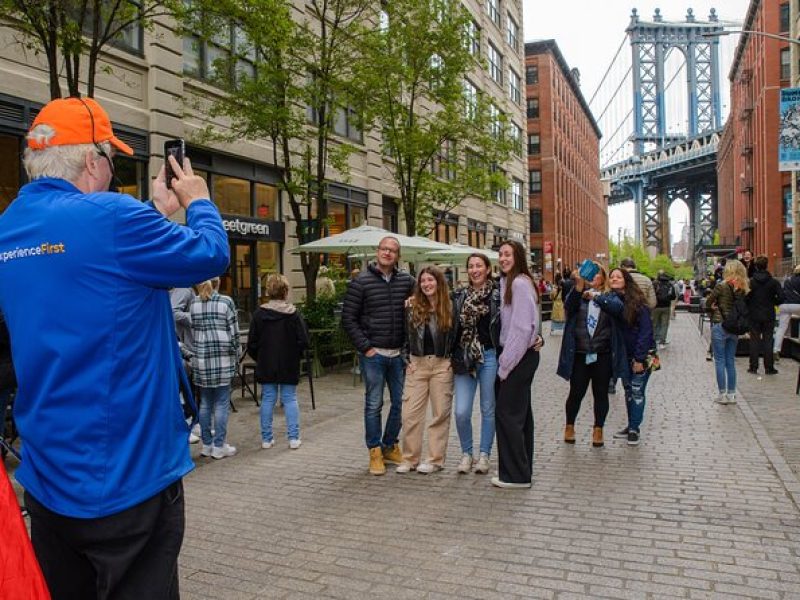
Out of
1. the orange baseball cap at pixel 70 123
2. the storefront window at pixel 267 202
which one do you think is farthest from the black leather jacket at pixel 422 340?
the storefront window at pixel 267 202

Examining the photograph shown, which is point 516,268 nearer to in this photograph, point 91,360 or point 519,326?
point 519,326

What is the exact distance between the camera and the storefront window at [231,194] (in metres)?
17.1

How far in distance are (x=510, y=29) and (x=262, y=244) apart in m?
34.9

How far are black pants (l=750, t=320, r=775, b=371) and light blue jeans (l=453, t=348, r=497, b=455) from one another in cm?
816

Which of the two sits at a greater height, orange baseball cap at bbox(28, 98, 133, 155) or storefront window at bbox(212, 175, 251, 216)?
storefront window at bbox(212, 175, 251, 216)

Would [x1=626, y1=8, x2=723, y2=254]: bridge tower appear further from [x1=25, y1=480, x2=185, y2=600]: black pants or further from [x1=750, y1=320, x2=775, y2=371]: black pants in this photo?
[x1=25, y1=480, x2=185, y2=600]: black pants

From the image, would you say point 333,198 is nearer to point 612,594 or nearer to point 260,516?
point 260,516

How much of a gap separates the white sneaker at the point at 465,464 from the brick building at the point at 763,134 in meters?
39.8

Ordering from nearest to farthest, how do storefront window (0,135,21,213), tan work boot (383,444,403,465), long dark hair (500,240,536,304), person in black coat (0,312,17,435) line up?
person in black coat (0,312,17,435) → long dark hair (500,240,536,304) → tan work boot (383,444,403,465) → storefront window (0,135,21,213)

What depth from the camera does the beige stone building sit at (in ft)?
39.1

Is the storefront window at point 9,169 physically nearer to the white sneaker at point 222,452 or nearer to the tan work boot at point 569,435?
the white sneaker at point 222,452

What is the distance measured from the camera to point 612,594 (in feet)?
12.6

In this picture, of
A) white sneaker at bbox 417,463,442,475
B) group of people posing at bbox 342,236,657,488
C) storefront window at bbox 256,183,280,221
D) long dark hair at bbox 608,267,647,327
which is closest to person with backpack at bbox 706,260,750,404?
long dark hair at bbox 608,267,647,327

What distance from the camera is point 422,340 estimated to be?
6496 mm
